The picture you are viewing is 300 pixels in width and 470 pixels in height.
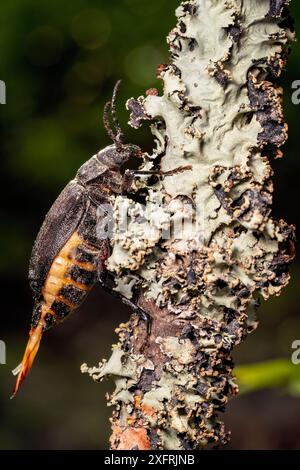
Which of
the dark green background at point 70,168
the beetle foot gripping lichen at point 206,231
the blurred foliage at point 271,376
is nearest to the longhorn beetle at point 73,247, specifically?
the beetle foot gripping lichen at point 206,231

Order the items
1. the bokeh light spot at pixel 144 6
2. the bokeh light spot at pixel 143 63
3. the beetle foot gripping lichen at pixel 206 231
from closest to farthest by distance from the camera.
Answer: the beetle foot gripping lichen at pixel 206 231 < the bokeh light spot at pixel 144 6 < the bokeh light spot at pixel 143 63

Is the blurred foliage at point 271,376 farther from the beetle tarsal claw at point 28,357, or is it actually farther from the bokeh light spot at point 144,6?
the bokeh light spot at point 144,6

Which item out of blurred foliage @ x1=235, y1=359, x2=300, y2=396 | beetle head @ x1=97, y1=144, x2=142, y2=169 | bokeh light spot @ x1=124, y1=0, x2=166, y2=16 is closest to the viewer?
beetle head @ x1=97, y1=144, x2=142, y2=169

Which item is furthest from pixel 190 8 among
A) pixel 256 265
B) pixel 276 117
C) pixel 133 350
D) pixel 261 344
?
pixel 261 344

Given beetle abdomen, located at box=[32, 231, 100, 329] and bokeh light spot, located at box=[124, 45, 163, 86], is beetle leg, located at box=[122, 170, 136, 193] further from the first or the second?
bokeh light spot, located at box=[124, 45, 163, 86]

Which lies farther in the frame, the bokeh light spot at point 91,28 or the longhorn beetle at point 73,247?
the bokeh light spot at point 91,28

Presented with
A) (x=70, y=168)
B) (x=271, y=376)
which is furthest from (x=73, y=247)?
(x=70, y=168)

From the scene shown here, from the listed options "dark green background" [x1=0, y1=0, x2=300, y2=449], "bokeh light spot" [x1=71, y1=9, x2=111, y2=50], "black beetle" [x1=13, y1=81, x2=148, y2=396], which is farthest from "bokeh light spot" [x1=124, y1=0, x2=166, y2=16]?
"black beetle" [x1=13, y1=81, x2=148, y2=396]
